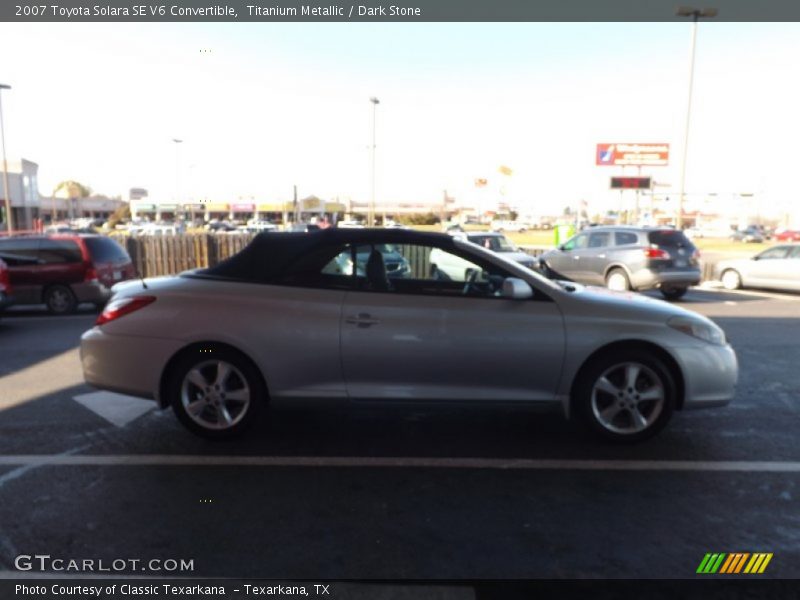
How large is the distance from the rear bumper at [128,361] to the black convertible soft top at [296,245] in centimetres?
68

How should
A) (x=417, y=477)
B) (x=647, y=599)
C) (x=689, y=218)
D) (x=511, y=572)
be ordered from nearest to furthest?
(x=647, y=599) < (x=511, y=572) < (x=417, y=477) < (x=689, y=218)

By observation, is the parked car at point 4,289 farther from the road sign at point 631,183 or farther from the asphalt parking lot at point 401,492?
the road sign at point 631,183

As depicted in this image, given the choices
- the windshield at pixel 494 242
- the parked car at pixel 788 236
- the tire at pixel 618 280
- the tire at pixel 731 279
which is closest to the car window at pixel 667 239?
the tire at pixel 618 280

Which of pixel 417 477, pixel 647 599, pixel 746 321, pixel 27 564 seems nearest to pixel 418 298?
pixel 417 477

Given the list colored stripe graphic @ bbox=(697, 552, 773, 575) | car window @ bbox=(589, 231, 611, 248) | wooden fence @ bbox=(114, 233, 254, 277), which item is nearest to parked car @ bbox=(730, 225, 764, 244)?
car window @ bbox=(589, 231, 611, 248)

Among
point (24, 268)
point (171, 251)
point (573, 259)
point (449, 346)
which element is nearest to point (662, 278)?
point (573, 259)

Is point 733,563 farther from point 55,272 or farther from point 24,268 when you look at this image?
point 24,268

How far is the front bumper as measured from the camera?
4.39 meters

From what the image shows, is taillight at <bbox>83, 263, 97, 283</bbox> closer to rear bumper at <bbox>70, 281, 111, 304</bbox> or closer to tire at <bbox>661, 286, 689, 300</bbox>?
rear bumper at <bbox>70, 281, 111, 304</bbox>

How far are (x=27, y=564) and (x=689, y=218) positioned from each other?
121 metres

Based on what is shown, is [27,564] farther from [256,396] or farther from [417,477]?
[417,477]

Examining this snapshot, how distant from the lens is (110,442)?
4.59 meters

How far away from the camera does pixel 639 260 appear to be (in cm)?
1318

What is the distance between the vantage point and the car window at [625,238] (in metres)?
13.6
